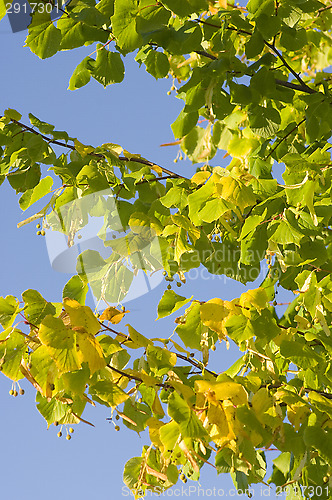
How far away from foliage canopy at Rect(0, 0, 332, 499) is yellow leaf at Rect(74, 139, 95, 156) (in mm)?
16

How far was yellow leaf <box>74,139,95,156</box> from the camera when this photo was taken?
275cm

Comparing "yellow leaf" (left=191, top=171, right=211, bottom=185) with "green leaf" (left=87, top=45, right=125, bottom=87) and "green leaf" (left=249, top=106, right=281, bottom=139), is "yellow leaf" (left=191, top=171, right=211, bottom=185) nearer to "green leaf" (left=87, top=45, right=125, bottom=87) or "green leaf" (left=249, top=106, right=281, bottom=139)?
"green leaf" (left=249, top=106, right=281, bottom=139)

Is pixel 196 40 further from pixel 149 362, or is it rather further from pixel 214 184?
pixel 149 362

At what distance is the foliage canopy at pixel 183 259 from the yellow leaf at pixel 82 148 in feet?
0.05

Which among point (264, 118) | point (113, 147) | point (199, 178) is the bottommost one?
point (199, 178)

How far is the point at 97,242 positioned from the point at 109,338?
2.12ft

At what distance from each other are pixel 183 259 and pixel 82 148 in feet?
2.78

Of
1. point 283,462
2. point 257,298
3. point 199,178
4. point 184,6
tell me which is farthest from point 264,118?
point 283,462

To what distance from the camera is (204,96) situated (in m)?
2.89

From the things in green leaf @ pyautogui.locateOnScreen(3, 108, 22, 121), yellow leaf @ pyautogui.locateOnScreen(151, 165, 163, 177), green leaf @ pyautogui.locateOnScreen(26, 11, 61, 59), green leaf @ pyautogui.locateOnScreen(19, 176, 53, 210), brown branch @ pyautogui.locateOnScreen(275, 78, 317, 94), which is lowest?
green leaf @ pyautogui.locateOnScreen(19, 176, 53, 210)

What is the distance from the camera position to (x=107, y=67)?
298 centimetres

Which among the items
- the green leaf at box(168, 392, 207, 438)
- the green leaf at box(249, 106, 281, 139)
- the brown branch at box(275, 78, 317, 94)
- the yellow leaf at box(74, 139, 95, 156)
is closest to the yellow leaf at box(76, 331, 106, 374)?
the green leaf at box(168, 392, 207, 438)

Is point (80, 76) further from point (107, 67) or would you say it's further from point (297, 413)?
point (297, 413)

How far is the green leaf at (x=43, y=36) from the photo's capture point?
8.80 feet
